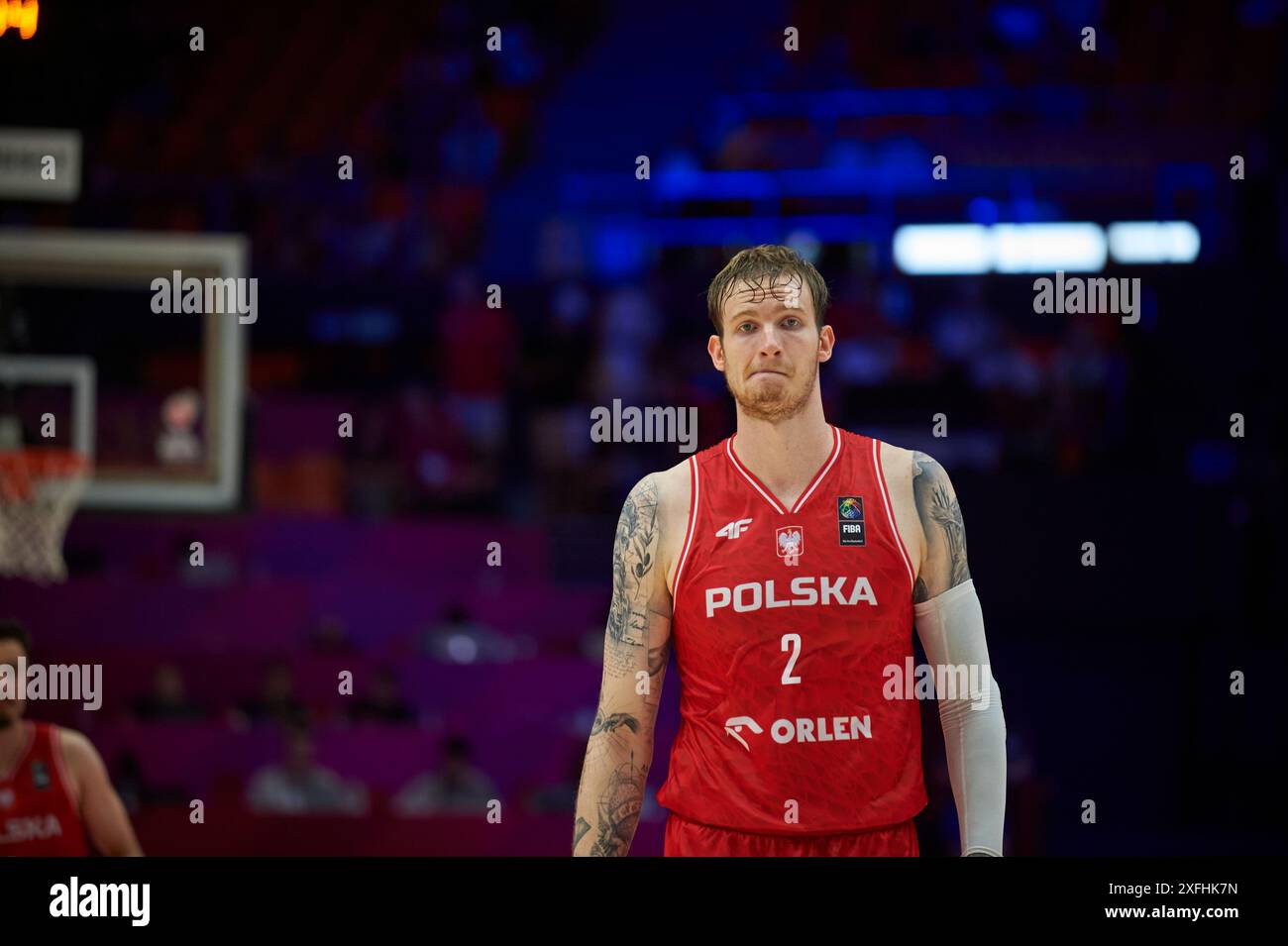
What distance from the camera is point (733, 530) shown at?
3.68 m

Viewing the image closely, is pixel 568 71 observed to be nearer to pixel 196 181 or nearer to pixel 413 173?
pixel 413 173

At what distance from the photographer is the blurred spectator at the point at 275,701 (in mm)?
A: 7625

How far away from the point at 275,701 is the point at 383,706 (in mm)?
589

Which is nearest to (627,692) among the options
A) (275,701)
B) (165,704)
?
(275,701)

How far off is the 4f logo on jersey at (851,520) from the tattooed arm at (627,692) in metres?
0.47

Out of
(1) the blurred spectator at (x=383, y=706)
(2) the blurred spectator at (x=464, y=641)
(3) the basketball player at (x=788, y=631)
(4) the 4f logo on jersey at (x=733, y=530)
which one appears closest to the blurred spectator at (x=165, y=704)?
(1) the blurred spectator at (x=383, y=706)

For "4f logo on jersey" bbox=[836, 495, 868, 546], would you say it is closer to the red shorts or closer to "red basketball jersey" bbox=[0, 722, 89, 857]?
the red shorts

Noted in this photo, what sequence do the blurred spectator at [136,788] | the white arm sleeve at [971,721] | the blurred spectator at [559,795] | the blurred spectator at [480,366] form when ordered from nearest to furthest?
1. the white arm sleeve at [971,721]
2. the blurred spectator at [136,788]
3. the blurred spectator at [559,795]
4. the blurred spectator at [480,366]

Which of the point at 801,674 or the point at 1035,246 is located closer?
the point at 801,674

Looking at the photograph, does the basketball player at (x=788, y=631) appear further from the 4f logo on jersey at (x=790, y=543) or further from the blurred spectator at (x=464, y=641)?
the blurred spectator at (x=464, y=641)

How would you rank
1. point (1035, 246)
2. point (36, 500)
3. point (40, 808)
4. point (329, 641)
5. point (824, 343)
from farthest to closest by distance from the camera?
1. point (1035, 246)
2. point (329, 641)
3. point (36, 500)
4. point (40, 808)
5. point (824, 343)

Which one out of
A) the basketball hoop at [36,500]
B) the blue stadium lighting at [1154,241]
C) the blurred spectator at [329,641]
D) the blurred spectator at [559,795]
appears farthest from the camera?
the blue stadium lighting at [1154,241]

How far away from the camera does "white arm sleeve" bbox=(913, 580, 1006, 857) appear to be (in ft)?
11.5

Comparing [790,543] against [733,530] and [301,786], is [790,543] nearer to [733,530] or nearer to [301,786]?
[733,530]
